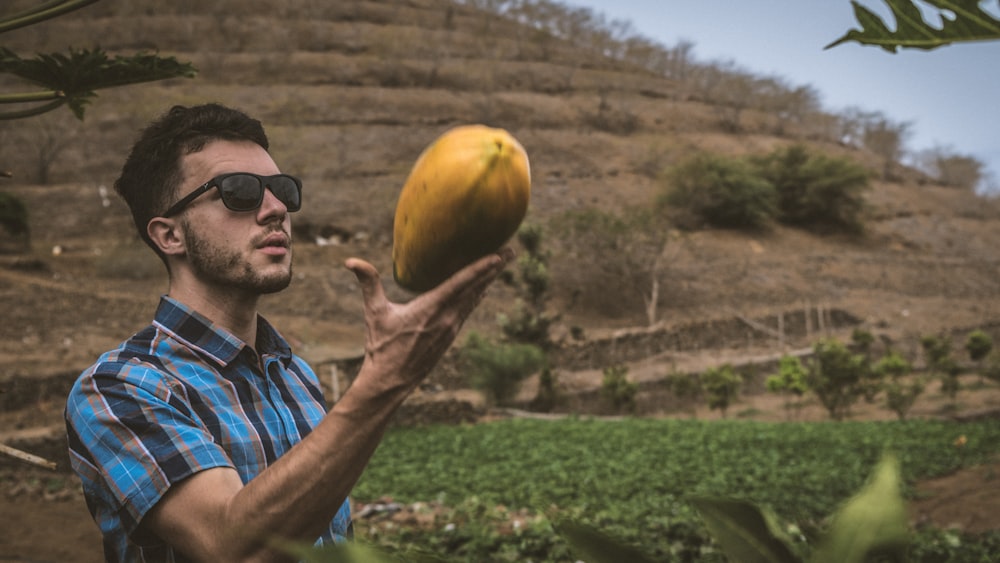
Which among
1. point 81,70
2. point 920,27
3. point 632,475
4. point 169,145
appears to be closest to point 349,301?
point 632,475

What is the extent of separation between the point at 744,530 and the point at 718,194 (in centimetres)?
2935

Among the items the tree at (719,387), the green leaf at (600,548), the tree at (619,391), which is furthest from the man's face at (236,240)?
the tree at (619,391)

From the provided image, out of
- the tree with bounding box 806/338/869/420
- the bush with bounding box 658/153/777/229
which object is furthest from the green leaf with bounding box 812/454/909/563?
the bush with bounding box 658/153/777/229

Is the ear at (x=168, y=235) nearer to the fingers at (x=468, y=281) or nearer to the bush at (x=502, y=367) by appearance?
the fingers at (x=468, y=281)

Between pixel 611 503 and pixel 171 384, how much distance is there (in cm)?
509

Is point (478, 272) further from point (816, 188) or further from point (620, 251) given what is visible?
point (816, 188)

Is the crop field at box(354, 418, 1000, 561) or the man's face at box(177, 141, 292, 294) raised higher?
the man's face at box(177, 141, 292, 294)

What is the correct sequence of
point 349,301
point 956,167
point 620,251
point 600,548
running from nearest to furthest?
point 600,548
point 349,301
point 620,251
point 956,167

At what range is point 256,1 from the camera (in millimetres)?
51750

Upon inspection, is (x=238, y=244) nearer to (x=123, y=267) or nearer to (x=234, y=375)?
(x=234, y=375)

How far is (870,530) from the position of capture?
1.11 ft

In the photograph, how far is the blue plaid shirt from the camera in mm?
904

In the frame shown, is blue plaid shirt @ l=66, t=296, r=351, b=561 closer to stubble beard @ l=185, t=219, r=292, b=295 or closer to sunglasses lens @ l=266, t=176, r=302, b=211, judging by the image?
stubble beard @ l=185, t=219, r=292, b=295

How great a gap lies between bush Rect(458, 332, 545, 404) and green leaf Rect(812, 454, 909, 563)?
1354cm
